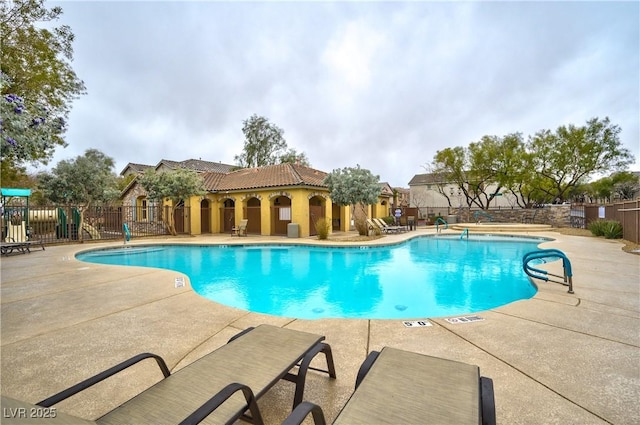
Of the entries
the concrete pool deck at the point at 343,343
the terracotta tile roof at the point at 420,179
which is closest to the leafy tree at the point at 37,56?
the concrete pool deck at the point at 343,343

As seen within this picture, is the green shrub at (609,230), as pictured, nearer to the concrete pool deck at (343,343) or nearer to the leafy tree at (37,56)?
the concrete pool deck at (343,343)

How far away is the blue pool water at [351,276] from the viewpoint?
6461 millimetres

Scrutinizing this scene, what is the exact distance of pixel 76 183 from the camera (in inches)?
667

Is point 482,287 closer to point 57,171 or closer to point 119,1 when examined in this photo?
point 119,1

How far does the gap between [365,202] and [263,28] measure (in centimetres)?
1036

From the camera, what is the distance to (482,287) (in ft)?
25.5

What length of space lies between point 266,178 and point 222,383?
19.3 m

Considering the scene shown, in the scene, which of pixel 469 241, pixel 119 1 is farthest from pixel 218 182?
pixel 469 241

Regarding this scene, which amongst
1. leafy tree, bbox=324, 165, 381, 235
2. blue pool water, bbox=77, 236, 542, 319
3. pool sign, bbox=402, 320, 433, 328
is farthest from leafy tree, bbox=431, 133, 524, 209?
pool sign, bbox=402, 320, 433, 328

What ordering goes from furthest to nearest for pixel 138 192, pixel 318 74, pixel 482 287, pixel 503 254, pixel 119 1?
pixel 138 192 < pixel 318 74 < pixel 503 254 < pixel 119 1 < pixel 482 287

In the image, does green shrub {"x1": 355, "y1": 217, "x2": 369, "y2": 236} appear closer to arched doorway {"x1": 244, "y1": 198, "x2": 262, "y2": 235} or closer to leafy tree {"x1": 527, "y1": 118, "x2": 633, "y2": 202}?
arched doorway {"x1": 244, "y1": 198, "x2": 262, "y2": 235}

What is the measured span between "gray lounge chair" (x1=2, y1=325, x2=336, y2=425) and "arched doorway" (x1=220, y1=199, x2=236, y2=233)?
66.1 ft

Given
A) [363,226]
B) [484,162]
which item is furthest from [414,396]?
[484,162]

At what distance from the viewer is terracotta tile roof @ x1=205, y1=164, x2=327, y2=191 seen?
1877 cm
